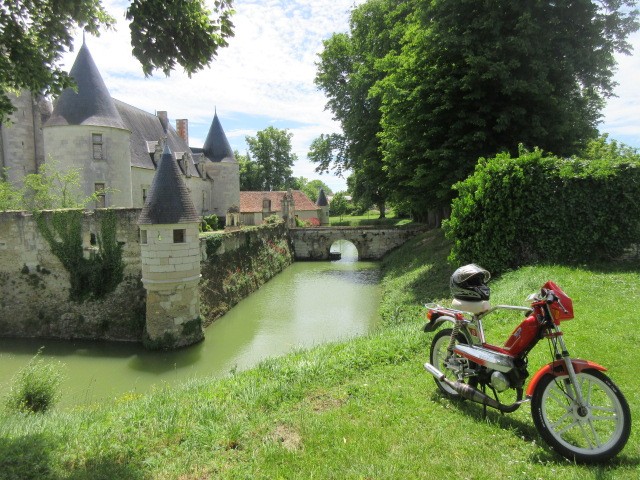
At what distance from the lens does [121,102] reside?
24.7 meters

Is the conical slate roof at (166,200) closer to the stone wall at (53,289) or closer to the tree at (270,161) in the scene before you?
the stone wall at (53,289)

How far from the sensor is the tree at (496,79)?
493 inches

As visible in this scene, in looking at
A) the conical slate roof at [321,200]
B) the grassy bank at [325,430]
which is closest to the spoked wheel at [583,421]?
the grassy bank at [325,430]

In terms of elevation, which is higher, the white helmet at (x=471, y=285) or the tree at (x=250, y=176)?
the tree at (x=250, y=176)

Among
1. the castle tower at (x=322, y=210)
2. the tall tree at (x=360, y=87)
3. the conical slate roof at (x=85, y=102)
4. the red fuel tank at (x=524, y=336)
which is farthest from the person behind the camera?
the castle tower at (x=322, y=210)

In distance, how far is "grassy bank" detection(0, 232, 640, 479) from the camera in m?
3.25

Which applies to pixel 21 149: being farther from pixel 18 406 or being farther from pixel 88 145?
pixel 18 406

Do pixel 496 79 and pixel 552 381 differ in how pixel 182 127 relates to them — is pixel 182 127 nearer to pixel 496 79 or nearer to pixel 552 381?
pixel 496 79

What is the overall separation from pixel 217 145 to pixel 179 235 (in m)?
21.7

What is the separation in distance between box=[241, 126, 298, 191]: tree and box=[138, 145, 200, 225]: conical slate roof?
4015cm

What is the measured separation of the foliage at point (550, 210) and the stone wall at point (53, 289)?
10.4m

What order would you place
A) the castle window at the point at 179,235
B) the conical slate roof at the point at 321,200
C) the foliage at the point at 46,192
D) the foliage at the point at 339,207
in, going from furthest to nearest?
1. the foliage at the point at 339,207
2. the conical slate roof at the point at 321,200
3. the foliage at the point at 46,192
4. the castle window at the point at 179,235

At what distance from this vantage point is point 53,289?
13750mm

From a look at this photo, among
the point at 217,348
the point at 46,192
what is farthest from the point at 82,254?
the point at 217,348
